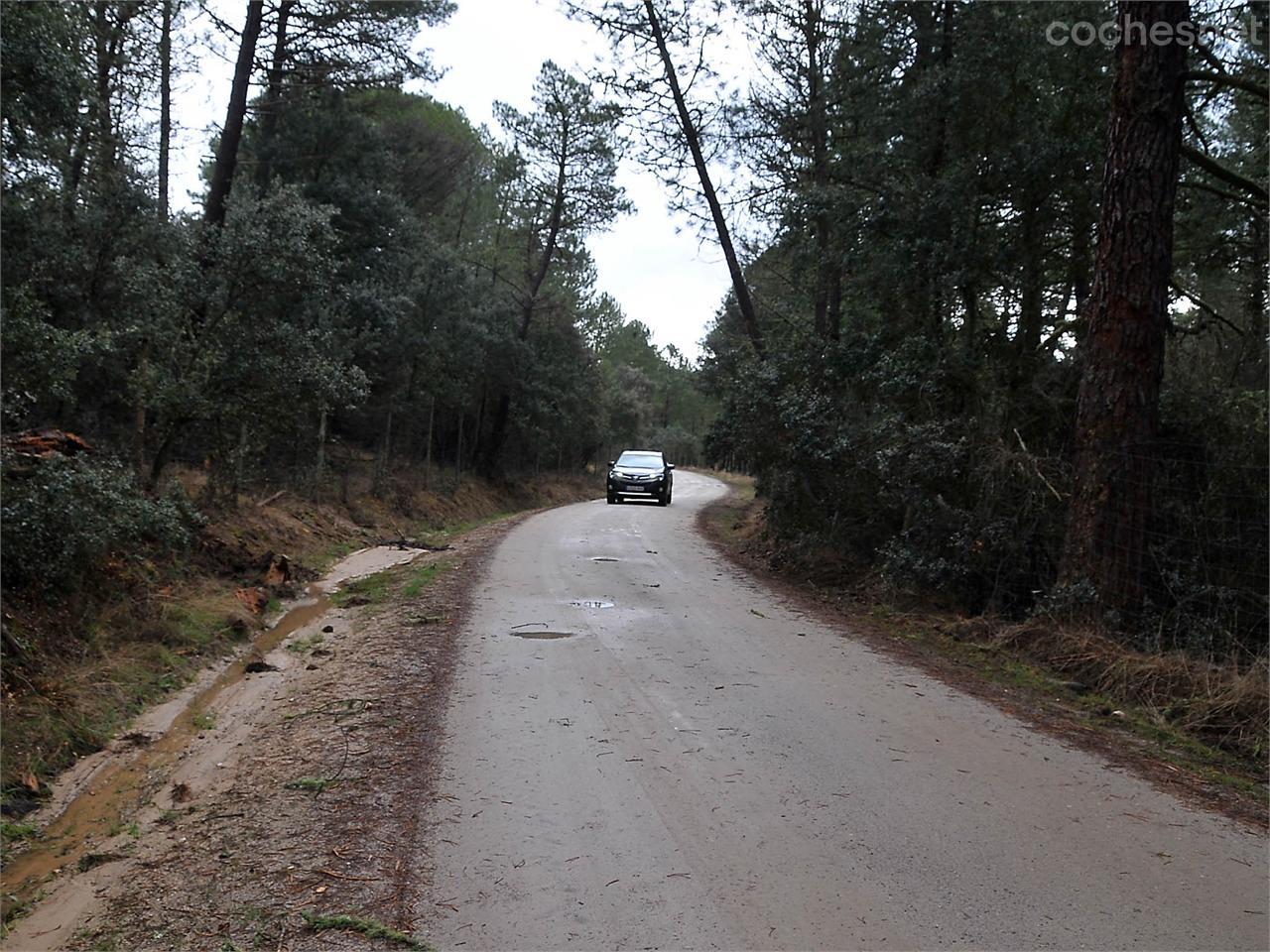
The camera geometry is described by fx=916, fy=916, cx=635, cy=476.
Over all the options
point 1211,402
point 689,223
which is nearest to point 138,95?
point 689,223

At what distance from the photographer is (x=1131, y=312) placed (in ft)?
29.1

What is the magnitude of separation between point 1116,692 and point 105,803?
7278 mm

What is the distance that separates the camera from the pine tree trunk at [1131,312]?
8.69m

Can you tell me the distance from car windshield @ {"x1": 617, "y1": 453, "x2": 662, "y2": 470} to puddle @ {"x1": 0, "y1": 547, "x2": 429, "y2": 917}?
70.7 ft

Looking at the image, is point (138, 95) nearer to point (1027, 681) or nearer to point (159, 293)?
point (159, 293)

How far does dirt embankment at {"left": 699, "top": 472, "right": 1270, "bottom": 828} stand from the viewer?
5.65 m

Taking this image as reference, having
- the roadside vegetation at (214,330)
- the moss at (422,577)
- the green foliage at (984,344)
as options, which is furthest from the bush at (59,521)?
the green foliage at (984,344)

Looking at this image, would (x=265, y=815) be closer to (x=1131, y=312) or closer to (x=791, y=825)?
(x=791, y=825)

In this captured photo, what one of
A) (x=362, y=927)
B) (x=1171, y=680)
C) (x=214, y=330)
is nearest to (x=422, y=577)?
(x=214, y=330)

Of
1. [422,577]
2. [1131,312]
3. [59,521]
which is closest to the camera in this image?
[59,521]

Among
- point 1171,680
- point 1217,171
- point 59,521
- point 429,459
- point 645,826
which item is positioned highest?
point 1217,171

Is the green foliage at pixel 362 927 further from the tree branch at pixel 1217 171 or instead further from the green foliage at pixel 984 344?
the tree branch at pixel 1217 171

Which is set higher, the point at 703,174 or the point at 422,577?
the point at 703,174

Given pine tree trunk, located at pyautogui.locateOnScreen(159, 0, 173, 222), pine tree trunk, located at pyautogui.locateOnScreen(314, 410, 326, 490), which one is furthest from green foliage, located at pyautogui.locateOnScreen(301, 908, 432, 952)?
pine tree trunk, located at pyautogui.locateOnScreen(314, 410, 326, 490)
